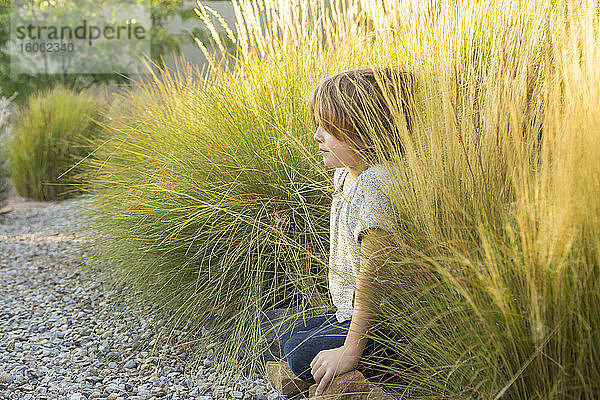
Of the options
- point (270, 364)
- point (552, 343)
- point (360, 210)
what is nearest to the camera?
point (552, 343)

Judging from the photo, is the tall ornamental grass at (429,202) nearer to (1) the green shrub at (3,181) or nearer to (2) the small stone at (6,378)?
(2) the small stone at (6,378)

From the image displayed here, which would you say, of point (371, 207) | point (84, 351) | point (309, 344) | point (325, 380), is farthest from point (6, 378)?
point (371, 207)

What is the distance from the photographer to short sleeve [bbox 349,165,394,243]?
144 cm

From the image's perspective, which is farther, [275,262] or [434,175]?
[275,262]

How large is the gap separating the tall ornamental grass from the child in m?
0.06

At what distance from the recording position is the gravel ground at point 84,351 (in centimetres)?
211

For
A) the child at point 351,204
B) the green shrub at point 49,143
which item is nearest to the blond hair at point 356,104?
the child at point 351,204

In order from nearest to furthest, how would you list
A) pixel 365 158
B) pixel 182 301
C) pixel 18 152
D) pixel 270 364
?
pixel 365 158, pixel 270 364, pixel 182 301, pixel 18 152

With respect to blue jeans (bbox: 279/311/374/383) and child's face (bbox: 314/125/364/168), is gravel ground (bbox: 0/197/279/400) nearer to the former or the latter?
blue jeans (bbox: 279/311/374/383)

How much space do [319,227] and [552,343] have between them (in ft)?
4.09

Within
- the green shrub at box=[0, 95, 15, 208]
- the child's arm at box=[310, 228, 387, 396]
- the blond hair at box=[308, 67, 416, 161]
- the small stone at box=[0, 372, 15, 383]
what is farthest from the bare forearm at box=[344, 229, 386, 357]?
the green shrub at box=[0, 95, 15, 208]

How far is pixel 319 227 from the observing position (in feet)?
7.32

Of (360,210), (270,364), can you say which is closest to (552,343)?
(360,210)

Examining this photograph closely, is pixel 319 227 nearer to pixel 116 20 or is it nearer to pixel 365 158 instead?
pixel 365 158
